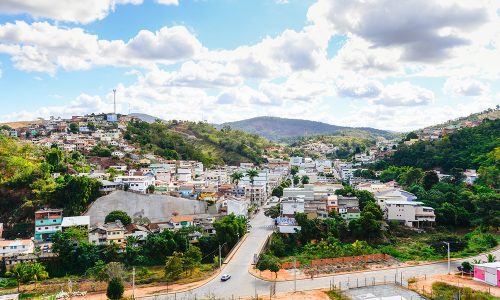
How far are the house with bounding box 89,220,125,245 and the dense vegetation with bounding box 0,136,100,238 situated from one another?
17.2ft

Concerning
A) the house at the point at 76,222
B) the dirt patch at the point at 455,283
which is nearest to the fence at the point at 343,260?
the dirt patch at the point at 455,283

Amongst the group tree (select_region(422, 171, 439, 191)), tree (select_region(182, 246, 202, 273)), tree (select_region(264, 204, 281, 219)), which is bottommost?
tree (select_region(182, 246, 202, 273))

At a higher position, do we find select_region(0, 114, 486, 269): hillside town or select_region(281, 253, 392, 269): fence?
select_region(0, 114, 486, 269): hillside town

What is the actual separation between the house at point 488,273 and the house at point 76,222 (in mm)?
29476

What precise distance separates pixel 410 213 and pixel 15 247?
34298mm

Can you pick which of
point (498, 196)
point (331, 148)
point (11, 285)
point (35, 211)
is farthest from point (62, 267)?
point (331, 148)

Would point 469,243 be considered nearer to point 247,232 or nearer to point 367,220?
point 367,220

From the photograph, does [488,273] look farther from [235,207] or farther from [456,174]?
[456,174]

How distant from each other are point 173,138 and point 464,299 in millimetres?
65982

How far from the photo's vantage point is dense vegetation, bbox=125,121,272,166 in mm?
75250

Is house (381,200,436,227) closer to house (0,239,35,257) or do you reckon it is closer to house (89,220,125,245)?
house (89,220,125,245)

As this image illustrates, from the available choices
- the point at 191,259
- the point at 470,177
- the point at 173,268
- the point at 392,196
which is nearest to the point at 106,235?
the point at 173,268

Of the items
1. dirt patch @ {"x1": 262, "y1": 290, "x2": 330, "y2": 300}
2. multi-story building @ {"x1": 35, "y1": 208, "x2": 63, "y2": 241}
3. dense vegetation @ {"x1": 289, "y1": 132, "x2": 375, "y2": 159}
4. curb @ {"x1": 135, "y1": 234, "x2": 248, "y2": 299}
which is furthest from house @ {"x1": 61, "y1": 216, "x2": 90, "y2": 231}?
dense vegetation @ {"x1": 289, "y1": 132, "x2": 375, "y2": 159}

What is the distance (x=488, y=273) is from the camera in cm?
2694
